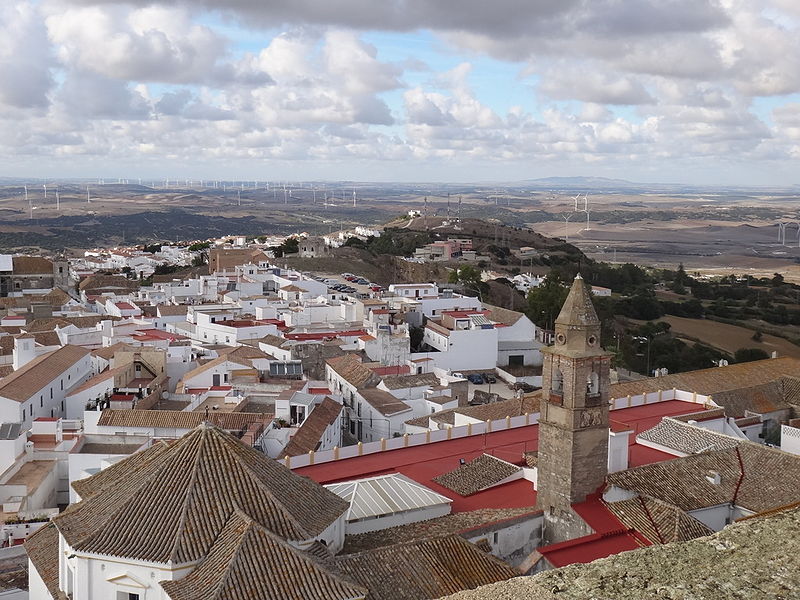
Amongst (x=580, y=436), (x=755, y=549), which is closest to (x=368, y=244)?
(x=580, y=436)

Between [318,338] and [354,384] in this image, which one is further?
[318,338]

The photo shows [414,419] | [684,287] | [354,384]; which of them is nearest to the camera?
[414,419]

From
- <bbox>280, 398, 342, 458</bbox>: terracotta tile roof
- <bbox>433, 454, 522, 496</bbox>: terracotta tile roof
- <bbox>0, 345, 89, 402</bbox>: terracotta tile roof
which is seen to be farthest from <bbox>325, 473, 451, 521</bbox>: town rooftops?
<bbox>0, 345, 89, 402</bbox>: terracotta tile roof

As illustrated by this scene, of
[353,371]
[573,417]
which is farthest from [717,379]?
[573,417]

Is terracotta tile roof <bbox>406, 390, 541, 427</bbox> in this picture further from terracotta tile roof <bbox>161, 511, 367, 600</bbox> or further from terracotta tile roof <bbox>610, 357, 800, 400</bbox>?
terracotta tile roof <bbox>161, 511, 367, 600</bbox>

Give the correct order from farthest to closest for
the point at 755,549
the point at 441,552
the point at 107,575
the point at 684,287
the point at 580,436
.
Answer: the point at 684,287
the point at 580,436
the point at 441,552
the point at 107,575
the point at 755,549

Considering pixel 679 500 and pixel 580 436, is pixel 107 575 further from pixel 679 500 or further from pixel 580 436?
pixel 679 500
